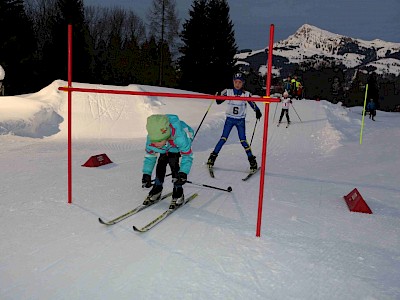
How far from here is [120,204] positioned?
4.86 m

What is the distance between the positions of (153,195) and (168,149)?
0.72m

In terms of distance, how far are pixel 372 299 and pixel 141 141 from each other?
9.41 metres

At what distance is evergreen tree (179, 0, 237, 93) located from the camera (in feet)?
108

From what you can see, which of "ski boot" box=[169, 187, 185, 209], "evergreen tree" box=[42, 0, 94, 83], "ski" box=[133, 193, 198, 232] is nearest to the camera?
"ski" box=[133, 193, 198, 232]

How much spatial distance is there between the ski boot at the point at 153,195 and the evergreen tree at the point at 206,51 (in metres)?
28.7

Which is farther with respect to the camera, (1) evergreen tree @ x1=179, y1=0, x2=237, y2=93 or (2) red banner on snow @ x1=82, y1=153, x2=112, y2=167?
(1) evergreen tree @ x1=179, y1=0, x2=237, y2=93

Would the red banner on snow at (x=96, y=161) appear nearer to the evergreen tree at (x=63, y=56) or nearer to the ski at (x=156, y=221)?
the ski at (x=156, y=221)

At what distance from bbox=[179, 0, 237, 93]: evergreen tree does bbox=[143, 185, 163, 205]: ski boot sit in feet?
94.0

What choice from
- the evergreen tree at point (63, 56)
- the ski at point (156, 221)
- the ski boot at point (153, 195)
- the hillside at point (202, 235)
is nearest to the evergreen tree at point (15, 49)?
the evergreen tree at point (63, 56)

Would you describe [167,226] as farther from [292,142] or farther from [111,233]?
[292,142]

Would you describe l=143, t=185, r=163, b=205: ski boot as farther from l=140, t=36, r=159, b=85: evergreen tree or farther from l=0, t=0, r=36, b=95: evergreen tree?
l=140, t=36, r=159, b=85: evergreen tree

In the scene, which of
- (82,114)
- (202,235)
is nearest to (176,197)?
(202,235)

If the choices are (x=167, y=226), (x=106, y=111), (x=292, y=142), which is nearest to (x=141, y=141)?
(x=106, y=111)

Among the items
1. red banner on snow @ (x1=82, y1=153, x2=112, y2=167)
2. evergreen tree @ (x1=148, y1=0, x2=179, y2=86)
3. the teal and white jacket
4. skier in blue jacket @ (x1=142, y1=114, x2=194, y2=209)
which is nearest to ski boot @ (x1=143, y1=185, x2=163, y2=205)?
skier in blue jacket @ (x1=142, y1=114, x2=194, y2=209)
